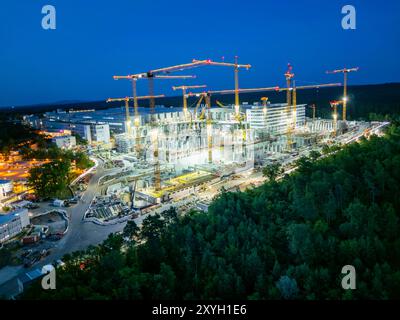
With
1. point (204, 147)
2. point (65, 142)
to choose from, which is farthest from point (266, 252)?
point (65, 142)

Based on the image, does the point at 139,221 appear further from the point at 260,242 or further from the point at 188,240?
the point at 260,242

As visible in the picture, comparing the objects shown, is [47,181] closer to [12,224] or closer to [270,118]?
[12,224]

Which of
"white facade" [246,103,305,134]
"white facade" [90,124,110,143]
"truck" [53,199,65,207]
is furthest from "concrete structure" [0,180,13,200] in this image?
"white facade" [246,103,305,134]

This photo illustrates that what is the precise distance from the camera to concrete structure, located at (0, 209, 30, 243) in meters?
13.4

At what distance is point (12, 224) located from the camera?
13734mm

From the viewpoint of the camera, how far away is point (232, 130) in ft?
116

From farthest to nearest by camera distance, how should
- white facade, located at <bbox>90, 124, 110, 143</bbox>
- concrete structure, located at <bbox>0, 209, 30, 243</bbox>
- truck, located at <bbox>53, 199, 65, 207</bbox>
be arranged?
1. white facade, located at <bbox>90, 124, 110, 143</bbox>
2. truck, located at <bbox>53, 199, 65, 207</bbox>
3. concrete structure, located at <bbox>0, 209, 30, 243</bbox>

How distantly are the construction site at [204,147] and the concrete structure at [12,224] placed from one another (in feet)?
16.3

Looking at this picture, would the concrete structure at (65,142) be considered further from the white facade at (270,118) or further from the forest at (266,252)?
the forest at (266,252)

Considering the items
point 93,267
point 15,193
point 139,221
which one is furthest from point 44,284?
point 15,193

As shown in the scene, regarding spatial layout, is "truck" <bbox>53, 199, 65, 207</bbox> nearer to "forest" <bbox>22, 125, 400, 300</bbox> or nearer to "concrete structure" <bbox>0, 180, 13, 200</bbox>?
"concrete structure" <bbox>0, 180, 13, 200</bbox>

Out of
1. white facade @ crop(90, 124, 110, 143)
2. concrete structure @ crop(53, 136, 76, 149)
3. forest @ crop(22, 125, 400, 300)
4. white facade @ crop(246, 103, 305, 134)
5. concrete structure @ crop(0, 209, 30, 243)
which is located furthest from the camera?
white facade @ crop(90, 124, 110, 143)

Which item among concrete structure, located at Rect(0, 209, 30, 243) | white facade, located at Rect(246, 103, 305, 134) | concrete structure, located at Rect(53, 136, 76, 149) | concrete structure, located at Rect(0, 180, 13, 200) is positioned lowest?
concrete structure, located at Rect(0, 209, 30, 243)
